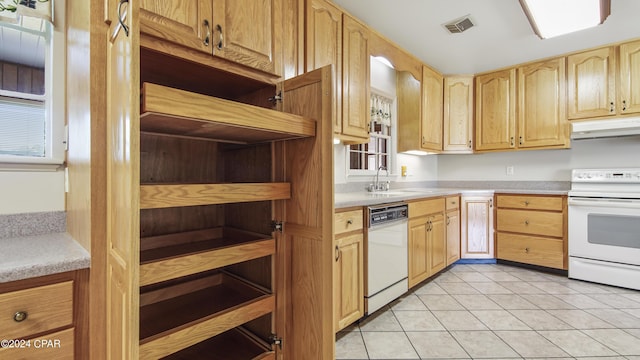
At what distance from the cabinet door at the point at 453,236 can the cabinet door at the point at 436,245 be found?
0.12m

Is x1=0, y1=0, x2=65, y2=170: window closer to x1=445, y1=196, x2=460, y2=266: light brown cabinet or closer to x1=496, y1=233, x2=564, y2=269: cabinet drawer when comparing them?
x1=445, y1=196, x2=460, y2=266: light brown cabinet

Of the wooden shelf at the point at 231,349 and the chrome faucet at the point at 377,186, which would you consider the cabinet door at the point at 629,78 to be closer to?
the chrome faucet at the point at 377,186

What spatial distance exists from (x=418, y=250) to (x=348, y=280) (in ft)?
3.34

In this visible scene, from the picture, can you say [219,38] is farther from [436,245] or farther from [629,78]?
[629,78]

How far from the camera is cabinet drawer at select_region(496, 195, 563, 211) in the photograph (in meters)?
3.09

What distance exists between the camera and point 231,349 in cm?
143

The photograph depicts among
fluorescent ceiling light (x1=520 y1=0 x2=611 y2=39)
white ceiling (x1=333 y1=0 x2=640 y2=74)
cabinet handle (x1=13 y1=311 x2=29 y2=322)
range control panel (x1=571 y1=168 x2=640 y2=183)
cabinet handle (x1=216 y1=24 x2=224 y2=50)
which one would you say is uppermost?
white ceiling (x1=333 y1=0 x2=640 y2=74)

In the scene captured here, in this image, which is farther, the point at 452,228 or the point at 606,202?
the point at 452,228

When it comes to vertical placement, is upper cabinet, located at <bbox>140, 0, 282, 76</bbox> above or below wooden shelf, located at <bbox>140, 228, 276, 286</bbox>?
above

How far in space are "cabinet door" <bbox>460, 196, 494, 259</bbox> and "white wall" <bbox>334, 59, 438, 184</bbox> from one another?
793 mm

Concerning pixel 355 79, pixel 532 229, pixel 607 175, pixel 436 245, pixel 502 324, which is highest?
pixel 355 79

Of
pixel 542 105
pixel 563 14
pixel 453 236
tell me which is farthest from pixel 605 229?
pixel 563 14

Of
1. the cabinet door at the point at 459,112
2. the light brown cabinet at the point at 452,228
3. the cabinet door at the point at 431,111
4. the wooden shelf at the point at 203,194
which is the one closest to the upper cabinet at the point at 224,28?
the wooden shelf at the point at 203,194

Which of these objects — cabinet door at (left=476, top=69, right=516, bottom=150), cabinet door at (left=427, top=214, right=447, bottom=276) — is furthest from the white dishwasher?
cabinet door at (left=476, top=69, right=516, bottom=150)
